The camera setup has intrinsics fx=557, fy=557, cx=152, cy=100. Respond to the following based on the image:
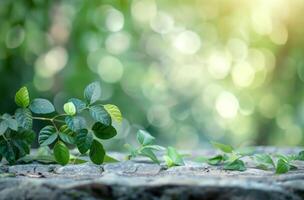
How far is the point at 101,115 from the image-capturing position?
1188 millimetres

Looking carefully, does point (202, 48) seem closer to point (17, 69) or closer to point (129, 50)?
point (129, 50)

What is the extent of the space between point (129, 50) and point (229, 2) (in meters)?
0.97

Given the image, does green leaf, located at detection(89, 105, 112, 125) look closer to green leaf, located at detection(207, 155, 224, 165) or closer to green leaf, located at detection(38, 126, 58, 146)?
green leaf, located at detection(38, 126, 58, 146)

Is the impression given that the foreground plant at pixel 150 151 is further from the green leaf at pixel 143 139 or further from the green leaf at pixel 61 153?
the green leaf at pixel 61 153

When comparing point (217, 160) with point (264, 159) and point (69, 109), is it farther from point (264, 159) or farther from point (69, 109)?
point (69, 109)

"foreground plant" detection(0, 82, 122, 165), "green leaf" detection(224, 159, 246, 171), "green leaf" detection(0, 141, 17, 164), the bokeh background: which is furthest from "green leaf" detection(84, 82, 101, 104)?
the bokeh background

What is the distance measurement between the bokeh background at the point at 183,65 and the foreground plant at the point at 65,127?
238 centimetres

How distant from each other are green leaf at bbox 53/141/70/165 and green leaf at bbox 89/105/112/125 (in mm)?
102

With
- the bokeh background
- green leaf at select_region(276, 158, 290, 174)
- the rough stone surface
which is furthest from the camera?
the bokeh background

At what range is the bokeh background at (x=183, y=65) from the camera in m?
3.82

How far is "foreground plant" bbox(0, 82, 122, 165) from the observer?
3.88ft

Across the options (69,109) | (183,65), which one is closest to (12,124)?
(69,109)

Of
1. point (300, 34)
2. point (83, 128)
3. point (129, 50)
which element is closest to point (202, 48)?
point (129, 50)

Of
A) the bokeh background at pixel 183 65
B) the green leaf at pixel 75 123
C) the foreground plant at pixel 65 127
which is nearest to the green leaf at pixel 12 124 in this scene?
the foreground plant at pixel 65 127
